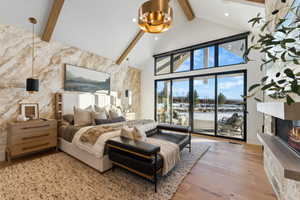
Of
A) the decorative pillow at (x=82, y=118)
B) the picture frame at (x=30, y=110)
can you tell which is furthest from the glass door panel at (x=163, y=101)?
the picture frame at (x=30, y=110)

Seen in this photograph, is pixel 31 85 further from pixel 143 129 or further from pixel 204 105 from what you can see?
pixel 204 105

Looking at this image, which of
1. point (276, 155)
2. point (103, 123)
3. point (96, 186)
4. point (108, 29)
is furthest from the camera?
point (108, 29)

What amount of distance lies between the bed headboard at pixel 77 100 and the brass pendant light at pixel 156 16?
3162 mm

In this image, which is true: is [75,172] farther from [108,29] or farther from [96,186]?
[108,29]

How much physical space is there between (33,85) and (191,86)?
4863 mm

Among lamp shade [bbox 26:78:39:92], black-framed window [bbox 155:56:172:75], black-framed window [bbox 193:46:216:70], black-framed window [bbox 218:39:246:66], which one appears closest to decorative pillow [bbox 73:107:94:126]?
lamp shade [bbox 26:78:39:92]

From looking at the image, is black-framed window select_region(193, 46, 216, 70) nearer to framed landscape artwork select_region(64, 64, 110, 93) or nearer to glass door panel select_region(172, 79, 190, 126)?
glass door panel select_region(172, 79, 190, 126)

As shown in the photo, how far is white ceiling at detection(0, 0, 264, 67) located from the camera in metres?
2.89

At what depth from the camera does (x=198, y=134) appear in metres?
5.01

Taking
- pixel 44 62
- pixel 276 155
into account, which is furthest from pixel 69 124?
pixel 276 155

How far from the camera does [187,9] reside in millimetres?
4285

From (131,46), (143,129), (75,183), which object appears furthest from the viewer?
(131,46)

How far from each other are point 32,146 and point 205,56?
5795mm

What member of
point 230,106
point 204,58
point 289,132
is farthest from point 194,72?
point 289,132
